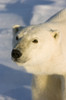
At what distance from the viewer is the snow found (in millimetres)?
4145

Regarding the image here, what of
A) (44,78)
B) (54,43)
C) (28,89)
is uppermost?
(54,43)

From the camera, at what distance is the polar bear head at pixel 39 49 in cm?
289

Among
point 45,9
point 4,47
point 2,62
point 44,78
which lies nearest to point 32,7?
point 45,9

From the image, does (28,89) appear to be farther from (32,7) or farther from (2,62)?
(32,7)

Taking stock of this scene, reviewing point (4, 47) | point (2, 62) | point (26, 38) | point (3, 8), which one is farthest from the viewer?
point (3, 8)

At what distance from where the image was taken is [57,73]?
10.7 ft

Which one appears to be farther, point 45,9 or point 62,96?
point 45,9

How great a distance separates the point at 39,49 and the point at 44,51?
47 mm

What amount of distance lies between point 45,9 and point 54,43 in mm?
4636

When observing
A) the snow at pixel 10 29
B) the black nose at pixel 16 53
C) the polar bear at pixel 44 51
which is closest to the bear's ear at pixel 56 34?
the polar bear at pixel 44 51

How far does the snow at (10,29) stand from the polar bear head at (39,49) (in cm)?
97

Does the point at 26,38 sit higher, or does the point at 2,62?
the point at 26,38

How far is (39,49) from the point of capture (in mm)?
2975

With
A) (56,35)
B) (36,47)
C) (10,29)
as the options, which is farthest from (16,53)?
(10,29)
